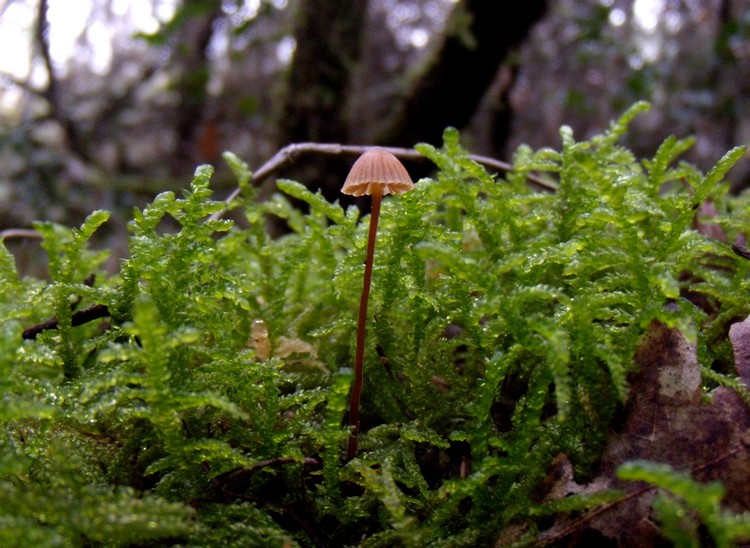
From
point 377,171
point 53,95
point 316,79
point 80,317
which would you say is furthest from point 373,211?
point 53,95

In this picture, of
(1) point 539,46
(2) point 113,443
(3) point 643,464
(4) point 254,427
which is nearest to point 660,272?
(3) point 643,464

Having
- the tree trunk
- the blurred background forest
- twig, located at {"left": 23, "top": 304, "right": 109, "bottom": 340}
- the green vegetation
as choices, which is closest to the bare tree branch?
the blurred background forest

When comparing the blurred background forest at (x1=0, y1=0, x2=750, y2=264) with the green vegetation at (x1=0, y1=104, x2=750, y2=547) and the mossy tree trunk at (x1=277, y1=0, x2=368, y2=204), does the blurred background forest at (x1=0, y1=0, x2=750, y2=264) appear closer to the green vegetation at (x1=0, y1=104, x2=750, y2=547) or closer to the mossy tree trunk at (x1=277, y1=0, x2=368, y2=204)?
the mossy tree trunk at (x1=277, y1=0, x2=368, y2=204)

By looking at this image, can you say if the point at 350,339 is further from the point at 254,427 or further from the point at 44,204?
the point at 44,204

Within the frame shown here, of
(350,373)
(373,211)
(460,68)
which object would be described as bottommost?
(350,373)

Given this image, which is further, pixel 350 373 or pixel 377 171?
pixel 377 171

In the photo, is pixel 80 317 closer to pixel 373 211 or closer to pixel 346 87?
pixel 373 211
